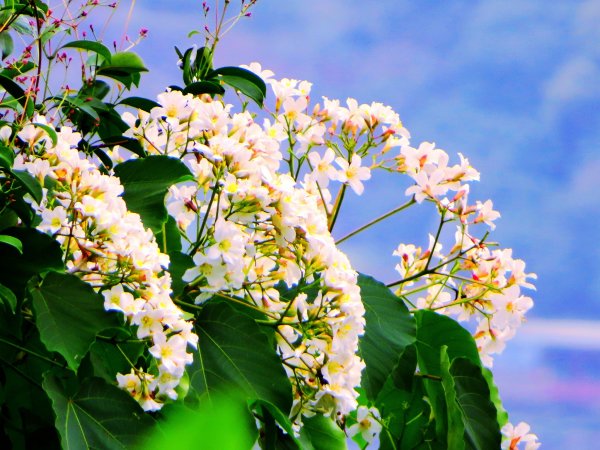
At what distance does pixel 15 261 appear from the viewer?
1081 mm

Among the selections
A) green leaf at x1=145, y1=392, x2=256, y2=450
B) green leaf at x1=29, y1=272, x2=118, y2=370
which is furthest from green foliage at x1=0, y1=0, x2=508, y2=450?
green leaf at x1=145, y1=392, x2=256, y2=450

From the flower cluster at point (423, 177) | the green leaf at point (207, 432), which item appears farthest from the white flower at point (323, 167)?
the green leaf at point (207, 432)

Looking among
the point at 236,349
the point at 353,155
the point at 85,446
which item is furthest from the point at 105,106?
the point at 85,446

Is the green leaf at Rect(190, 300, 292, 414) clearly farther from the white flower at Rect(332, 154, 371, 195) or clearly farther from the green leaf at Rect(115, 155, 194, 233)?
the white flower at Rect(332, 154, 371, 195)

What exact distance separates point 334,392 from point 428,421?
0.51 meters

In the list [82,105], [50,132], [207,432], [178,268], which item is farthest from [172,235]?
[207,432]

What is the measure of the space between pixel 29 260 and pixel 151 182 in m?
0.29

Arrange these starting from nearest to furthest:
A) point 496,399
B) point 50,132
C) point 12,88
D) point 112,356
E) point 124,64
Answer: point 50,132, point 112,356, point 12,88, point 124,64, point 496,399

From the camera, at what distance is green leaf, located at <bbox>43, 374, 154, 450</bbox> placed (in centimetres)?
104

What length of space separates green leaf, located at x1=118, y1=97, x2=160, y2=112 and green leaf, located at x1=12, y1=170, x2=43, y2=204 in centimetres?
50

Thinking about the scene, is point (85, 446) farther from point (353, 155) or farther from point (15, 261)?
point (353, 155)

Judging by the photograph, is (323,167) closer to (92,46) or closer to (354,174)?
(354,174)

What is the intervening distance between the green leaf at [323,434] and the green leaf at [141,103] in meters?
0.66

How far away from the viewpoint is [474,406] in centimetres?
158
